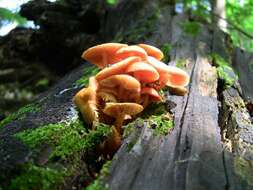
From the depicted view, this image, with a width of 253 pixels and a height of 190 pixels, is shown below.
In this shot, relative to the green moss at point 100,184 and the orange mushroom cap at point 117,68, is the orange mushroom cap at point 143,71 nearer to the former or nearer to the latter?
the orange mushroom cap at point 117,68

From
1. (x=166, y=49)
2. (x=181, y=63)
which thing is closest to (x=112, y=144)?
(x=181, y=63)

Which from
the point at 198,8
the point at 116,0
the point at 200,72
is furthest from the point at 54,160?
the point at 116,0

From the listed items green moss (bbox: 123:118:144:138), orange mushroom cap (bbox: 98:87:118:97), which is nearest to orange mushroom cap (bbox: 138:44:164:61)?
orange mushroom cap (bbox: 98:87:118:97)

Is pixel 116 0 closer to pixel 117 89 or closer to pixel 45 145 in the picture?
pixel 117 89

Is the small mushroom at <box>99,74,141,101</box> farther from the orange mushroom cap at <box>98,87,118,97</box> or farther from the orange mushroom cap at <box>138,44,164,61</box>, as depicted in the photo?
the orange mushroom cap at <box>138,44,164,61</box>

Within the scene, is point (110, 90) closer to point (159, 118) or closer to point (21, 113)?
point (159, 118)

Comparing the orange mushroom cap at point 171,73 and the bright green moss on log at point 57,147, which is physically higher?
the orange mushroom cap at point 171,73

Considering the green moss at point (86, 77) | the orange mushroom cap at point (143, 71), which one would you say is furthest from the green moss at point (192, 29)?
the orange mushroom cap at point (143, 71)
